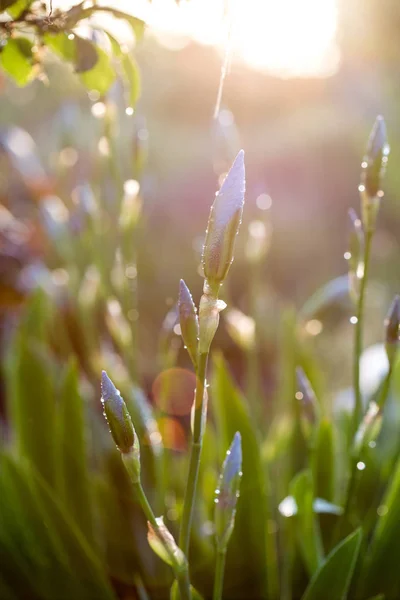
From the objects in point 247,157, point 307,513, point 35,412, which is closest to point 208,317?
point 307,513

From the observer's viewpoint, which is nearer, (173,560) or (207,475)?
(173,560)

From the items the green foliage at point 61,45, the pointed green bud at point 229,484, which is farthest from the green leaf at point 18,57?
the pointed green bud at point 229,484

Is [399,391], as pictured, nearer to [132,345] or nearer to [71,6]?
[132,345]

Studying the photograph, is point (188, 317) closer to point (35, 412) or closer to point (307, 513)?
point (307, 513)

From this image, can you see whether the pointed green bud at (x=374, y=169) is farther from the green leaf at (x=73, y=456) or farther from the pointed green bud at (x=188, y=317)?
the green leaf at (x=73, y=456)

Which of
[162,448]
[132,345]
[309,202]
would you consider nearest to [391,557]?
[162,448]

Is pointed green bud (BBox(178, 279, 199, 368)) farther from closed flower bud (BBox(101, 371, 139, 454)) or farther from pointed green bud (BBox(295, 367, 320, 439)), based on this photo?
pointed green bud (BBox(295, 367, 320, 439))
